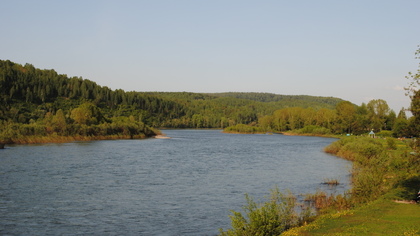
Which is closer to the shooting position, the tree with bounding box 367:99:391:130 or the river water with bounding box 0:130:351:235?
the river water with bounding box 0:130:351:235

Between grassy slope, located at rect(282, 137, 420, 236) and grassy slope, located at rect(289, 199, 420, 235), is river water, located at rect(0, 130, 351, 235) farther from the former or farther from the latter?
grassy slope, located at rect(289, 199, 420, 235)

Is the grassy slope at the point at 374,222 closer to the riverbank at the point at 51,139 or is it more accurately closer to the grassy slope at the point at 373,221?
the grassy slope at the point at 373,221

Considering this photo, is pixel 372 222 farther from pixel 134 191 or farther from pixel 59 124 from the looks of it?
pixel 59 124

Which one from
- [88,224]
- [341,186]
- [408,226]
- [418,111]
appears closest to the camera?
[408,226]

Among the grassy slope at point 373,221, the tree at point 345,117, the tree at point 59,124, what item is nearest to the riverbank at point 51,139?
the tree at point 59,124

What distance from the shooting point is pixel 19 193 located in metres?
35.2

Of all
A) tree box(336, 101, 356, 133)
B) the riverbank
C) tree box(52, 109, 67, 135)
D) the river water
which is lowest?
the river water

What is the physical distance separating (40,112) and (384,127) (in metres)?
143

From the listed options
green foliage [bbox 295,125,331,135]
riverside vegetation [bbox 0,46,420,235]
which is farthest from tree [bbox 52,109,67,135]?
green foliage [bbox 295,125,331,135]

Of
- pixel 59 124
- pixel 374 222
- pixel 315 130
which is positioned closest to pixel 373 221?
pixel 374 222

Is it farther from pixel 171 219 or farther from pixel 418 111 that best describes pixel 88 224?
pixel 418 111

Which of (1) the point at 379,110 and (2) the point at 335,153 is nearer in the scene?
(2) the point at 335,153

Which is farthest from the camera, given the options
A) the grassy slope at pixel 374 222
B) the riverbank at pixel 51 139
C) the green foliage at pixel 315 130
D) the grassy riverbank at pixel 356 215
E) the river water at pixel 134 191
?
the green foliage at pixel 315 130

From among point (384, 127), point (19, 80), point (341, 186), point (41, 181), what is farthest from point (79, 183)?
point (19, 80)
